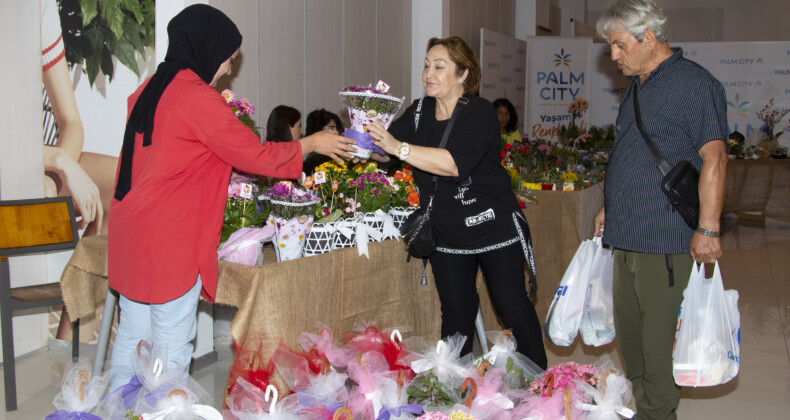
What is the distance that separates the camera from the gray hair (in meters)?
2.01

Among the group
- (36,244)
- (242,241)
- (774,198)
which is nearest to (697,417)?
(242,241)

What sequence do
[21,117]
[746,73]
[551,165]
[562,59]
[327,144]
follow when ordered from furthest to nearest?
[746,73], [562,59], [551,165], [21,117], [327,144]

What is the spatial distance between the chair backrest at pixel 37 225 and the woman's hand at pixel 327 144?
5.66 feet

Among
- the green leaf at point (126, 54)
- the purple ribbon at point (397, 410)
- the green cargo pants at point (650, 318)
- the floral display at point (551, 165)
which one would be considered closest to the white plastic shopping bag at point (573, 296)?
the green cargo pants at point (650, 318)

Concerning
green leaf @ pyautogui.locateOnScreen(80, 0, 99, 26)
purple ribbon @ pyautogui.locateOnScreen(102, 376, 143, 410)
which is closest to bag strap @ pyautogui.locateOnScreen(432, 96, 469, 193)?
purple ribbon @ pyautogui.locateOnScreen(102, 376, 143, 410)

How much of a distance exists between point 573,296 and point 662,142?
2.09 feet

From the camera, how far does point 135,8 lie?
3.46 metres

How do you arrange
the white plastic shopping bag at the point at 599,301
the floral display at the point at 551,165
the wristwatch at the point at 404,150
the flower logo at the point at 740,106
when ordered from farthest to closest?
the flower logo at the point at 740,106 < the floral display at the point at 551,165 < the white plastic shopping bag at the point at 599,301 < the wristwatch at the point at 404,150

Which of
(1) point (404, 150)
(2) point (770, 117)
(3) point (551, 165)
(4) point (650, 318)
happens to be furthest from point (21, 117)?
(2) point (770, 117)

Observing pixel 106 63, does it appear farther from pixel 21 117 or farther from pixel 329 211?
pixel 329 211

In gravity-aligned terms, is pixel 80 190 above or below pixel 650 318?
above

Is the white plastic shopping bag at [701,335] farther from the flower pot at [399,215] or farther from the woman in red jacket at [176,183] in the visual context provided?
the woman in red jacket at [176,183]

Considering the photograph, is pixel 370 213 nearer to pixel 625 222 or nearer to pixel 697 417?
pixel 625 222

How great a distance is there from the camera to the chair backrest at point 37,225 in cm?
311
